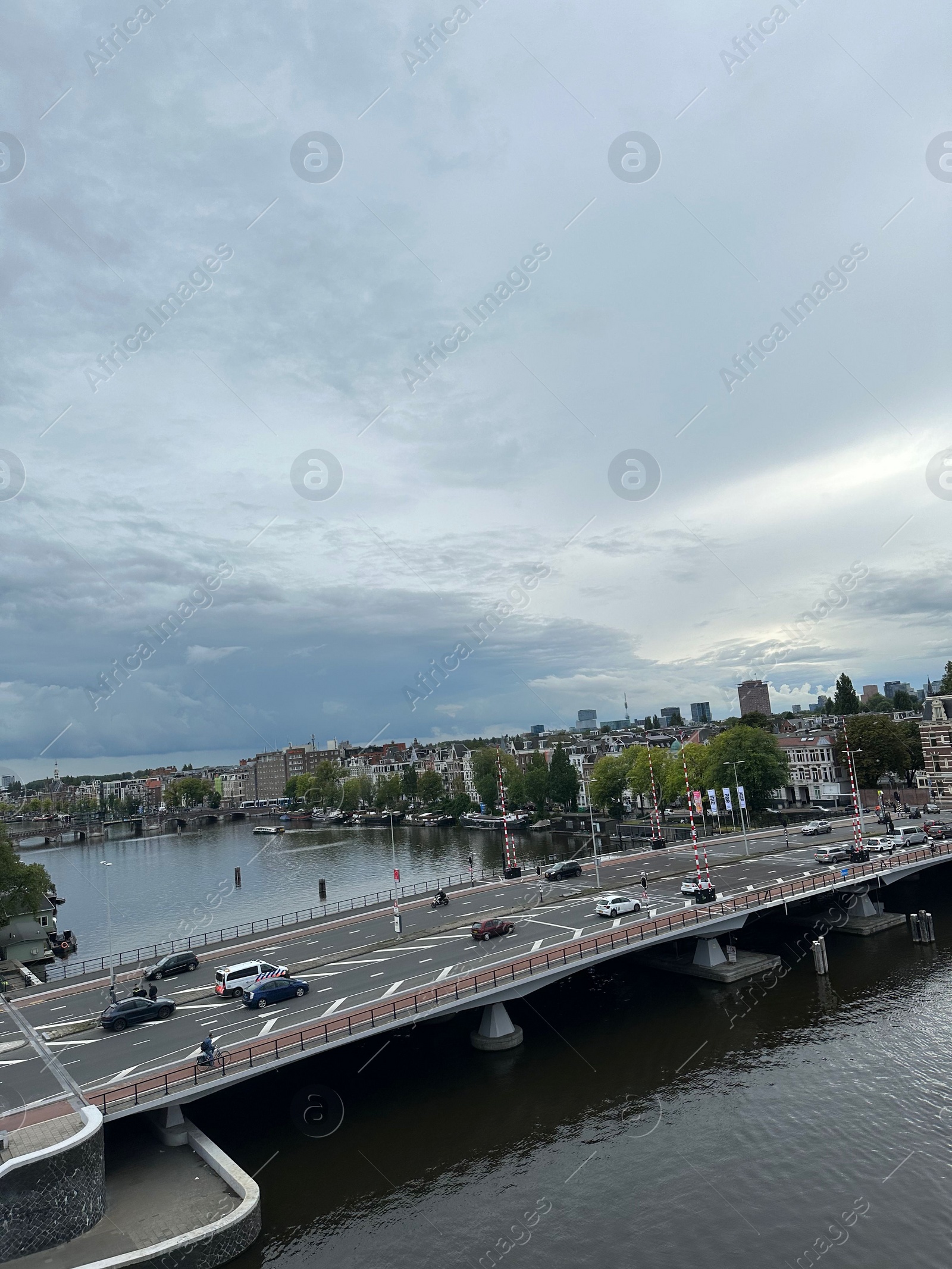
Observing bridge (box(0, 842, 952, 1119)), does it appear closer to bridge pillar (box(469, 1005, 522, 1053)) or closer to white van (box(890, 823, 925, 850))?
bridge pillar (box(469, 1005, 522, 1053))

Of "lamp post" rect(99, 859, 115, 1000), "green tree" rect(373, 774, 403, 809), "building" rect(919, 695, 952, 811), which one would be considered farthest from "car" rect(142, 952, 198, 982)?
"green tree" rect(373, 774, 403, 809)

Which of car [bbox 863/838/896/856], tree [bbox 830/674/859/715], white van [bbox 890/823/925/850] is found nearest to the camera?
car [bbox 863/838/896/856]

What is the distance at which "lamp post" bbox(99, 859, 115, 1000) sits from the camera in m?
37.3

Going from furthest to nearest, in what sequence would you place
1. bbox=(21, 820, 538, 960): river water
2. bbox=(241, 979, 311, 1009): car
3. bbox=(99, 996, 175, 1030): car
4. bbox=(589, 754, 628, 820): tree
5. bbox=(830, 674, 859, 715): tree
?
bbox=(830, 674, 859, 715): tree
bbox=(589, 754, 628, 820): tree
bbox=(21, 820, 538, 960): river water
bbox=(241, 979, 311, 1009): car
bbox=(99, 996, 175, 1030): car

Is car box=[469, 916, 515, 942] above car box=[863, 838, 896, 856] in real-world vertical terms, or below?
below

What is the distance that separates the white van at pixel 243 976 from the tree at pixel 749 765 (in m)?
66.1

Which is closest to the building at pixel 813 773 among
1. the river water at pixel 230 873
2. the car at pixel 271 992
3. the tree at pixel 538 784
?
the tree at pixel 538 784

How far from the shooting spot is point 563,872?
199 ft

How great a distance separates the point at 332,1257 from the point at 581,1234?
6.93m

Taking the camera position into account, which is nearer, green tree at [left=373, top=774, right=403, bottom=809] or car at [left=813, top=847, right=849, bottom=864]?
car at [left=813, top=847, right=849, bottom=864]

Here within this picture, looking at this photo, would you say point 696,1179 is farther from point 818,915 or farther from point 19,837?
point 19,837

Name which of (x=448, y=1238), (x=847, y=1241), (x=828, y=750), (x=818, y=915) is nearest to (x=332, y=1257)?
(x=448, y=1238)

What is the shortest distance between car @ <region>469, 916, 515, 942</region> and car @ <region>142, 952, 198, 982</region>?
48.6 feet

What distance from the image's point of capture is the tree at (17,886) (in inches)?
2347
